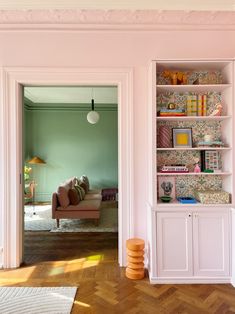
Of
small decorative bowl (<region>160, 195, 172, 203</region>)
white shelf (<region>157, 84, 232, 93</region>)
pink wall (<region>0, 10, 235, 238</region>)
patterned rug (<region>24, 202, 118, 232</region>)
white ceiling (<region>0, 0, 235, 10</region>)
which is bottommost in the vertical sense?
patterned rug (<region>24, 202, 118, 232</region>)

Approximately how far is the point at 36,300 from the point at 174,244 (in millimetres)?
1418

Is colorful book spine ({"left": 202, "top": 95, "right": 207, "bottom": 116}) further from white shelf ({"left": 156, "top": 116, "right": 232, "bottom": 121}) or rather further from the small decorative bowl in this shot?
the small decorative bowl

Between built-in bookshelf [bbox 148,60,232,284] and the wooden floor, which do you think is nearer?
the wooden floor

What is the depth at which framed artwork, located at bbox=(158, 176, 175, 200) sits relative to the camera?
2867 mm

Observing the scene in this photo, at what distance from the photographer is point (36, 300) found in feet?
7.47

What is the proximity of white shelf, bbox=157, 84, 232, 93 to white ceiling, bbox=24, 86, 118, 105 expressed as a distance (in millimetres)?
3028

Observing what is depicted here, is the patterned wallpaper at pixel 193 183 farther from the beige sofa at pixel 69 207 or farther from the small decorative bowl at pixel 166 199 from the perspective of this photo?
the beige sofa at pixel 69 207

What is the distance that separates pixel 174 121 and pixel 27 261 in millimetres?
2482

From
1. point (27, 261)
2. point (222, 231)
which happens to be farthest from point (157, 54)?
point (27, 261)

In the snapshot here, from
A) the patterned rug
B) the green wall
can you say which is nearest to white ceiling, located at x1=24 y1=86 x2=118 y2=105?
the green wall

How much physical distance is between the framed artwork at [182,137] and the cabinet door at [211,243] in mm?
786

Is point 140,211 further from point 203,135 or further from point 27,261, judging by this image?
point 27,261

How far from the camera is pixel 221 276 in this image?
260cm

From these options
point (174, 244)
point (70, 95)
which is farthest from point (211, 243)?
point (70, 95)
